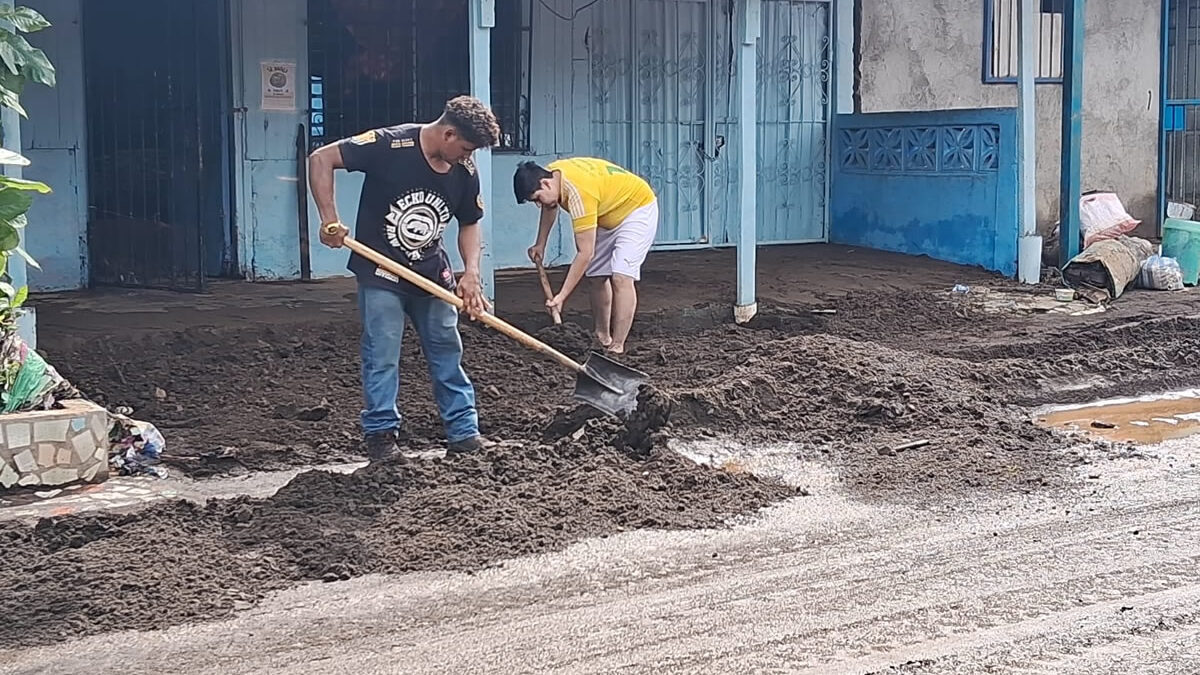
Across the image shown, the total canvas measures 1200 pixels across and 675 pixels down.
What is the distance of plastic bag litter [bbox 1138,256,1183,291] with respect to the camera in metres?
13.5

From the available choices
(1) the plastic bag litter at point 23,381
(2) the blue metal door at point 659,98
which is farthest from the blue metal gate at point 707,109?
(1) the plastic bag litter at point 23,381

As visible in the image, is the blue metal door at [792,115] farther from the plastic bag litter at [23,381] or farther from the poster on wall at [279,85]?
the plastic bag litter at [23,381]

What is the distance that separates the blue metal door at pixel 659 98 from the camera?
13859 millimetres

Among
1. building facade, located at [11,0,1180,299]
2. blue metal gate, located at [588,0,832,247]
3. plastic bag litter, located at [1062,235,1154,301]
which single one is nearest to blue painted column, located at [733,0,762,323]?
building facade, located at [11,0,1180,299]

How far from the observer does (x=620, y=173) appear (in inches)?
381

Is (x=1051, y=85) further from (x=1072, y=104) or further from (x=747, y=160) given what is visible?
(x=747, y=160)

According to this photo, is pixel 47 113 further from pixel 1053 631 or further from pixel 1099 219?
pixel 1099 219

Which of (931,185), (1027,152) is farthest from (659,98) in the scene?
(1027,152)

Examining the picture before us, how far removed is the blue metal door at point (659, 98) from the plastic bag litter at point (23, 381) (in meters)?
7.59

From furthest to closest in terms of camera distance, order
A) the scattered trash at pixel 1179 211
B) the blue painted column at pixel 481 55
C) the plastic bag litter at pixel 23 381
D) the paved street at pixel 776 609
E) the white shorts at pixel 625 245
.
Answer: the scattered trash at pixel 1179 211 → the blue painted column at pixel 481 55 → the white shorts at pixel 625 245 → the plastic bag litter at pixel 23 381 → the paved street at pixel 776 609

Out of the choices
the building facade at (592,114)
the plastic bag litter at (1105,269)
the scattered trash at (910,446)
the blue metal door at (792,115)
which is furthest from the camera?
the blue metal door at (792,115)

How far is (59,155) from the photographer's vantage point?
1113 centimetres

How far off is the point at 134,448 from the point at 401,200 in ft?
5.86

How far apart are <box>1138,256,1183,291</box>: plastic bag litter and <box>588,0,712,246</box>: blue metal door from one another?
412 cm
